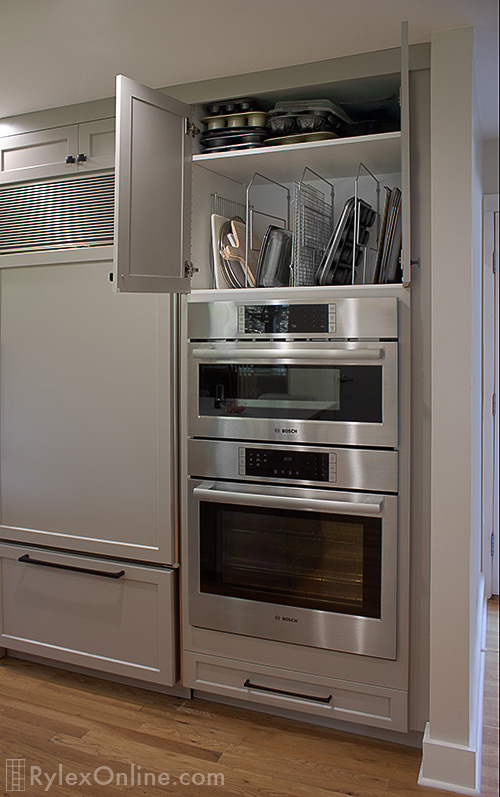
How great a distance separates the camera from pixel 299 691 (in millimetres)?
2305

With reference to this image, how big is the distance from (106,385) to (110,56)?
1.16 meters

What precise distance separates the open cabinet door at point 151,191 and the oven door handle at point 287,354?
0.82 feet

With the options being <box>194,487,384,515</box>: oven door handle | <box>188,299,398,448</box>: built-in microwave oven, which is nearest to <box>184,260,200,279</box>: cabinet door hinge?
<box>188,299,398,448</box>: built-in microwave oven

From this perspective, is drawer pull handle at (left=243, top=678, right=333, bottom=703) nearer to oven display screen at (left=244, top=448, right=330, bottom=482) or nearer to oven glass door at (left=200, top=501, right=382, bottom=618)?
oven glass door at (left=200, top=501, right=382, bottom=618)

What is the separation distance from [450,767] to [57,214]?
245 centimetres

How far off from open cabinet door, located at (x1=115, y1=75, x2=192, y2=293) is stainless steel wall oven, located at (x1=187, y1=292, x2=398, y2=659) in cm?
26

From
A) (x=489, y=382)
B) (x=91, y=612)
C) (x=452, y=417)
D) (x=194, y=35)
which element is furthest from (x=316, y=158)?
(x=91, y=612)

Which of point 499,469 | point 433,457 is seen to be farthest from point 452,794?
point 499,469

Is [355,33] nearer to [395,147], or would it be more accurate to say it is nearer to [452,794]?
[395,147]

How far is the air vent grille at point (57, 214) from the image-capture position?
8.39 feet

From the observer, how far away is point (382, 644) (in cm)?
216

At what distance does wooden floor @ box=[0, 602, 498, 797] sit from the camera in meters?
2.05

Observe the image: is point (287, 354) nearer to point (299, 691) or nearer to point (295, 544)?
point (295, 544)

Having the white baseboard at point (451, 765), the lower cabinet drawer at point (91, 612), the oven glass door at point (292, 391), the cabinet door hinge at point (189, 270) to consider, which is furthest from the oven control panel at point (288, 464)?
the white baseboard at point (451, 765)
